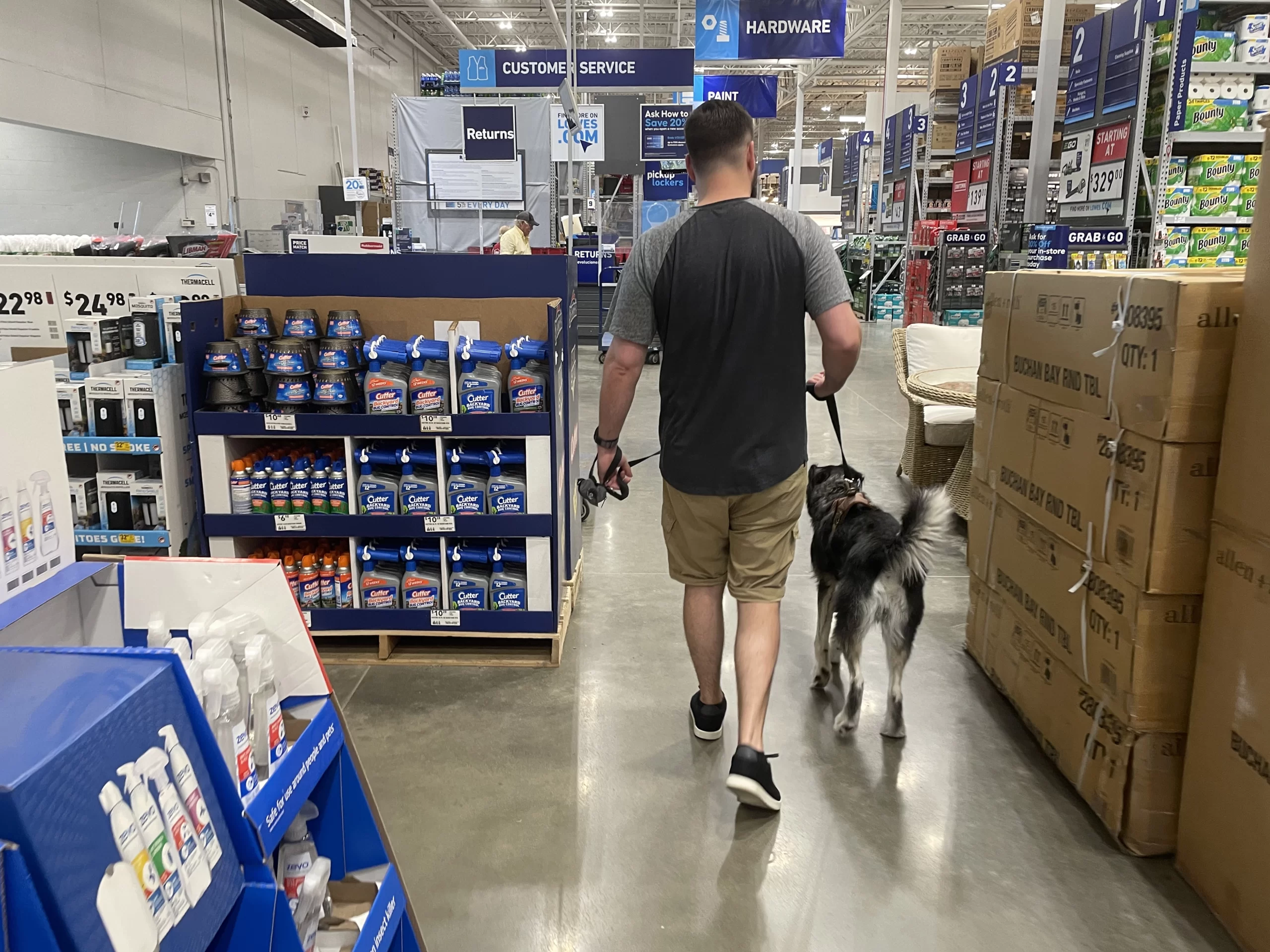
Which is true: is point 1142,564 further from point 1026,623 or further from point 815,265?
point 815,265

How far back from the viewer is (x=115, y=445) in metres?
3.12

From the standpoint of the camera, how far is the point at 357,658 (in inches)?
130

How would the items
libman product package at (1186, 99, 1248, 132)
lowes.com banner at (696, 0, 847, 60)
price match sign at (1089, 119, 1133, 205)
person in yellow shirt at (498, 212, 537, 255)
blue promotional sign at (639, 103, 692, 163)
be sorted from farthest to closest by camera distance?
1. blue promotional sign at (639, 103, 692, 163)
2. lowes.com banner at (696, 0, 847, 60)
3. person in yellow shirt at (498, 212, 537, 255)
4. price match sign at (1089, 119, 1133, 205)
5. libman product package at (1186, 99, 1248, 132)

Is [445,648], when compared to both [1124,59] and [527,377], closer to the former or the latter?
[527,377]

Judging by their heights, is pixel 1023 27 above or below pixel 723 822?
above

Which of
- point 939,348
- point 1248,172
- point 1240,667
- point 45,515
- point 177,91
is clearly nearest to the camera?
point 45,515

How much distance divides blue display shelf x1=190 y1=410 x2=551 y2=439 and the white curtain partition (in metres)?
9.17

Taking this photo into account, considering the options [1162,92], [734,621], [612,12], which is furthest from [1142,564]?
[612,12]

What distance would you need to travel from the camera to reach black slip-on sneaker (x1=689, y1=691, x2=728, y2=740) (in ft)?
9.00

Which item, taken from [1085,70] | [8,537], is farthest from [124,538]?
[1085,70]

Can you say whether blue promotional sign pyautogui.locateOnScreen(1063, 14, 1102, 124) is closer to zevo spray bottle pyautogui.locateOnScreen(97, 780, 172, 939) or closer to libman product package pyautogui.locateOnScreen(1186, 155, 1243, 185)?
libman product package pyautogui.locateOnScreen(1186, 155, 1243, 185)

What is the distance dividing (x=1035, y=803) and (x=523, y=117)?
37.3ft

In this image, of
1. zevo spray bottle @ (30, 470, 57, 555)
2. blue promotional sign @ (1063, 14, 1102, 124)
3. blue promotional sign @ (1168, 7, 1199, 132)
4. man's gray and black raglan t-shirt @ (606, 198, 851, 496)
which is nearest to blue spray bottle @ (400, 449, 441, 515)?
man's gray and black raglan t-shirt @ (606, 198, 851, 496)

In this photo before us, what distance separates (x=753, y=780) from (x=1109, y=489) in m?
1.17
